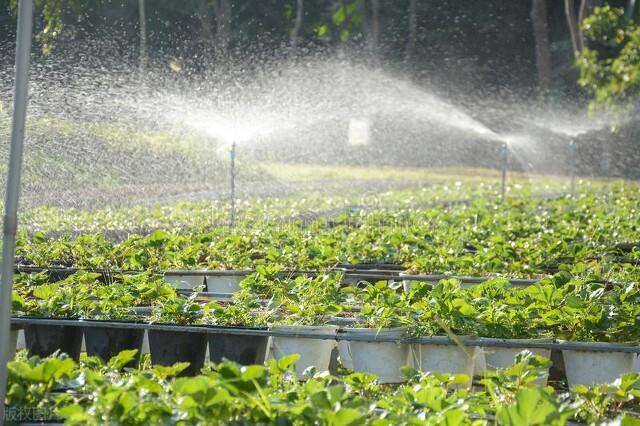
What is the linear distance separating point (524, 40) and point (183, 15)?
32.4 ft

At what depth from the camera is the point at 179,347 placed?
14.3 feet

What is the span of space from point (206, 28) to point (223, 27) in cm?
69

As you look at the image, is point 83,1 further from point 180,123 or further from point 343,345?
point 343,345

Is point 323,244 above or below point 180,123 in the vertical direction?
below

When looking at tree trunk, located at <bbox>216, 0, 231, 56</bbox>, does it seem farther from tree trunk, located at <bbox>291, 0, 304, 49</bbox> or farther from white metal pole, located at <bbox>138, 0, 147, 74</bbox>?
white metal pole, located at <bbox>138, 0, 147, 74</bbox>

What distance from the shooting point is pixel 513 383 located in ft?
11.1

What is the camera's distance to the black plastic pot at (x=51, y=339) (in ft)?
14.6

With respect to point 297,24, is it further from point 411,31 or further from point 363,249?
point 363,249

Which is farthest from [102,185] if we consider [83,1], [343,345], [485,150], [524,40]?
[524,40]

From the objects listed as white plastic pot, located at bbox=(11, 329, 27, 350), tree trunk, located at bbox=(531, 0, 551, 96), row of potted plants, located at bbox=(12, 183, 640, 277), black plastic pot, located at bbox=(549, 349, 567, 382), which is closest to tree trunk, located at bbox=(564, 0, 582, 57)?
tree trunk, located at bbox=(531, 0, 551, 96)

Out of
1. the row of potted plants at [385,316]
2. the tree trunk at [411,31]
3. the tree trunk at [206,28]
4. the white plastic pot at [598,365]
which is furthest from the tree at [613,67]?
the white plastic pot at [598,365]

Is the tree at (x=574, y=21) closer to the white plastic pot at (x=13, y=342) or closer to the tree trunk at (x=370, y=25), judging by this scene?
the tree trunk at (x=370, y=25)

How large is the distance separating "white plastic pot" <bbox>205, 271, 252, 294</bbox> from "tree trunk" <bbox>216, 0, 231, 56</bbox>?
73.3ft

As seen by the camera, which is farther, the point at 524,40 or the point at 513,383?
the point at 524,40
